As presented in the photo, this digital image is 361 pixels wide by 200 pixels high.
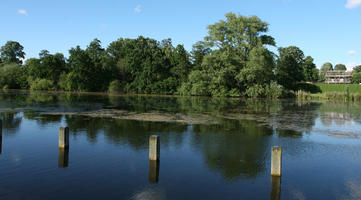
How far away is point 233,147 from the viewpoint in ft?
49.4

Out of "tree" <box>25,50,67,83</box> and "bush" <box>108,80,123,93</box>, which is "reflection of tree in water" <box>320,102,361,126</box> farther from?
"tree" <box>25,50,67,83</box>

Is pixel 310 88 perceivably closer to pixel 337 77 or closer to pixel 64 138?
pixel 337 77

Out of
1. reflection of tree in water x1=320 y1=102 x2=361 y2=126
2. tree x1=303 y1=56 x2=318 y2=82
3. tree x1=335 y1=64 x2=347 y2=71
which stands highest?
tree x1=335 y1=64 x2=347 y2=71

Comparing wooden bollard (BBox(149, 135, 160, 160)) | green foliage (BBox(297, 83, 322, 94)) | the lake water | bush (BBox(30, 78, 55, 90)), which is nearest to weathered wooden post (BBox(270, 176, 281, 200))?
the lake water

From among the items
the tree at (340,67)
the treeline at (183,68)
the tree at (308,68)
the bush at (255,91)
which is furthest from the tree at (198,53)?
the tree at (340,67)

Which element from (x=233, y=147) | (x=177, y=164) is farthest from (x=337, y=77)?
(x=177, y=164)

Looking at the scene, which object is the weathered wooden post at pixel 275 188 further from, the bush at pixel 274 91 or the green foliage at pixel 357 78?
the green foliage at pixel 357 78

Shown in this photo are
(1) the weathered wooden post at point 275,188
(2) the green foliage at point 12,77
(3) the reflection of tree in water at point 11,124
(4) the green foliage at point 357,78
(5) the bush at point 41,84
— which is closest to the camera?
(1) the weathered wooden post at point 275,188

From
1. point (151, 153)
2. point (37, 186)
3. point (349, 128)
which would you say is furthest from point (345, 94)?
point (37, 186)

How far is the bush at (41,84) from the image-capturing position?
293 feet

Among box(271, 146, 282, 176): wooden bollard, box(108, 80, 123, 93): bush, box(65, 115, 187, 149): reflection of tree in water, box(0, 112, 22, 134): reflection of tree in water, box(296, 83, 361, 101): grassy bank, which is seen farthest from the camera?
box(108, 80, 123, 93): bush

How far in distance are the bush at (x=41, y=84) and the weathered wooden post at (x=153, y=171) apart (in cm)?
8780

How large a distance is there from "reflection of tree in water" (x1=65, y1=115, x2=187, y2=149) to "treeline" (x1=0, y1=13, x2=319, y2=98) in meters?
48.8

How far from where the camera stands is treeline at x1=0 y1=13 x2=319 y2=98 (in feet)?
230
